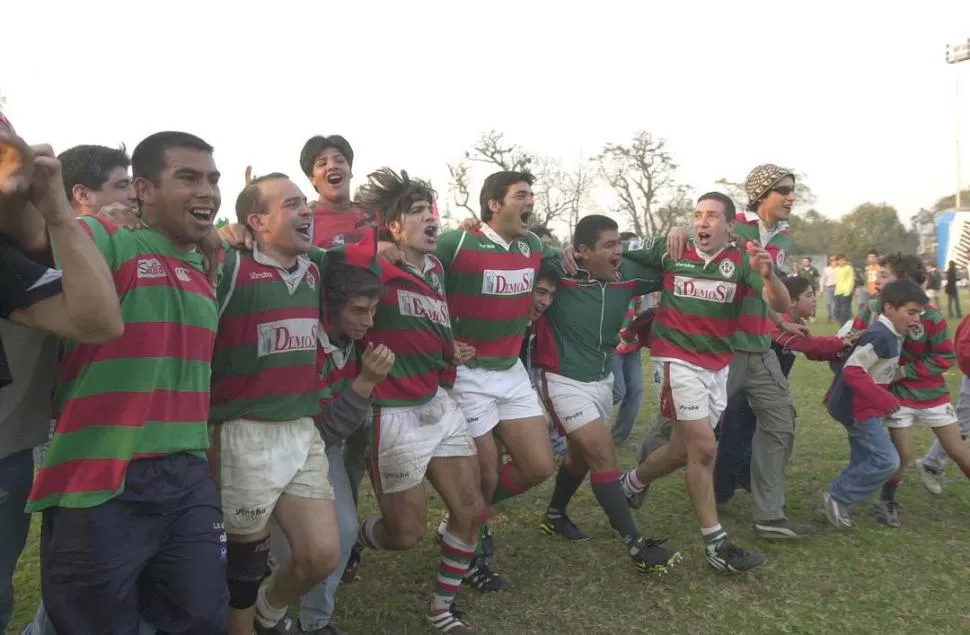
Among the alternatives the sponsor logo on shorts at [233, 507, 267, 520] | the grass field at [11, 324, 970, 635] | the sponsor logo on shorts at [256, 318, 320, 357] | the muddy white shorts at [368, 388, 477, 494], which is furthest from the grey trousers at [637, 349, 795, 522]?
the sponsor logo on shorts at [233, 507, 267, 520]

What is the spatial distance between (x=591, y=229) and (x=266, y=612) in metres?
2.98

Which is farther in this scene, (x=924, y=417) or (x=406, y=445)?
(x=924, y=417)

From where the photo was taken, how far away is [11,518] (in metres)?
2.74

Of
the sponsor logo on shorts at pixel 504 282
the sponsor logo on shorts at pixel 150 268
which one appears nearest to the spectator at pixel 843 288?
the sponsor logo on shorts at pixel 504 282

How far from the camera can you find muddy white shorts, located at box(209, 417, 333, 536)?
10.4ft

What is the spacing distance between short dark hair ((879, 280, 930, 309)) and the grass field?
159 centimetres

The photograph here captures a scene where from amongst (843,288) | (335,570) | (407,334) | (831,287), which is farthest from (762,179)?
(831,287)

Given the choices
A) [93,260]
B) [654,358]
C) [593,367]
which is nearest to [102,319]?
[93,260]

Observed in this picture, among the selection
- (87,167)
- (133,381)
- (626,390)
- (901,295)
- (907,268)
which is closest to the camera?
(133,381)

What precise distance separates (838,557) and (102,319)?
4602 mm

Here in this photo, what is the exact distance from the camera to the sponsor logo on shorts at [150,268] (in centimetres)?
263

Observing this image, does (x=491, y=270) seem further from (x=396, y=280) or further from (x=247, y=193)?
(x=247, y=193)

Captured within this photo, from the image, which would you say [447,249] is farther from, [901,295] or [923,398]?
[923,398]

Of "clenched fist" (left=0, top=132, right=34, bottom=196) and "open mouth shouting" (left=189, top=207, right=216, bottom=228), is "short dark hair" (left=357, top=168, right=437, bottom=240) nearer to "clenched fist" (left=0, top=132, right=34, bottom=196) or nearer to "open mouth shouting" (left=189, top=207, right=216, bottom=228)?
"open mouth shouting" (left=189, top=207, right=216, bottom=228)
